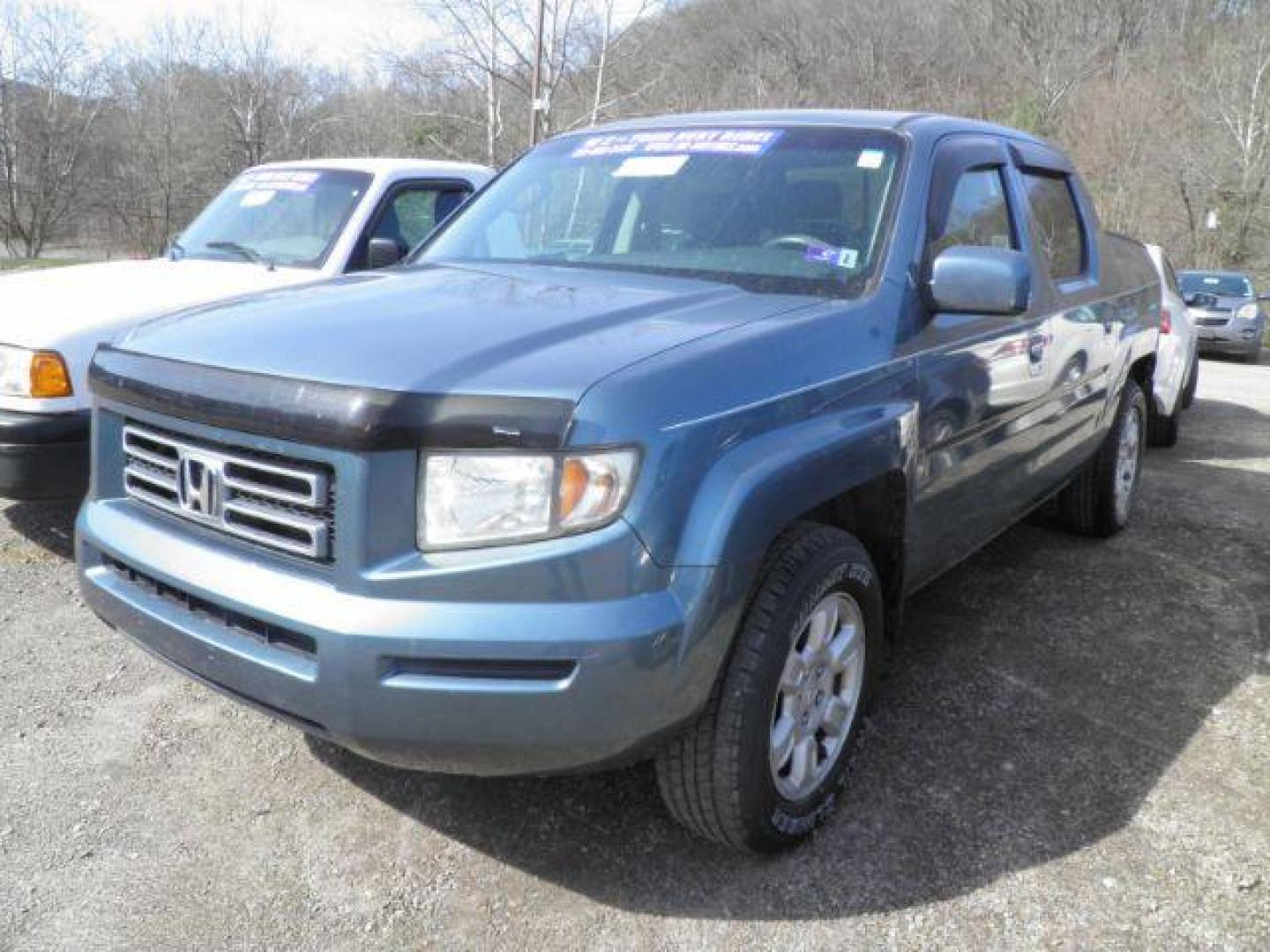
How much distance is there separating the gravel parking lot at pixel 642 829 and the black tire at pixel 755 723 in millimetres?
187

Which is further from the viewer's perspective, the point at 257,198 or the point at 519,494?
the point at 257,198

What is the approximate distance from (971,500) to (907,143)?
113 cm

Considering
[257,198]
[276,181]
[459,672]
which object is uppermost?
[276,181]

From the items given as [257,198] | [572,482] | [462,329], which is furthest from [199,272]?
[572,482]

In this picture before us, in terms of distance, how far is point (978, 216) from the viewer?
11.3 ft

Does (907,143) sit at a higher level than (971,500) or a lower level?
higher

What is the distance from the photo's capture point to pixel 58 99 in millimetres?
30125

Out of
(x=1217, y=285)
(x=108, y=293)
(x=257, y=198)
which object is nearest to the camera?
(x=108, y=293)

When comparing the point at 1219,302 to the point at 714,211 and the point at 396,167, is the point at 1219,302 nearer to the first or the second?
the point at 396,167

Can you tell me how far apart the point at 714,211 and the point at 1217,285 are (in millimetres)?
16855

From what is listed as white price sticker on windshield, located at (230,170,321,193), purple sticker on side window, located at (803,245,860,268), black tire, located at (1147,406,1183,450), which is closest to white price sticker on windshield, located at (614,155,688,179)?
purple sticker on side window, located at (803,245,860,268)

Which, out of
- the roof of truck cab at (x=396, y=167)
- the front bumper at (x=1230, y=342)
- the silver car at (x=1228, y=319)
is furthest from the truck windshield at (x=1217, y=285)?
the roof of truck cab at (x=396, y=167)

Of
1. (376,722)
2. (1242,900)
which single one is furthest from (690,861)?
(1242,900)

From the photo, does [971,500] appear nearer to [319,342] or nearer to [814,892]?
[814,892]
